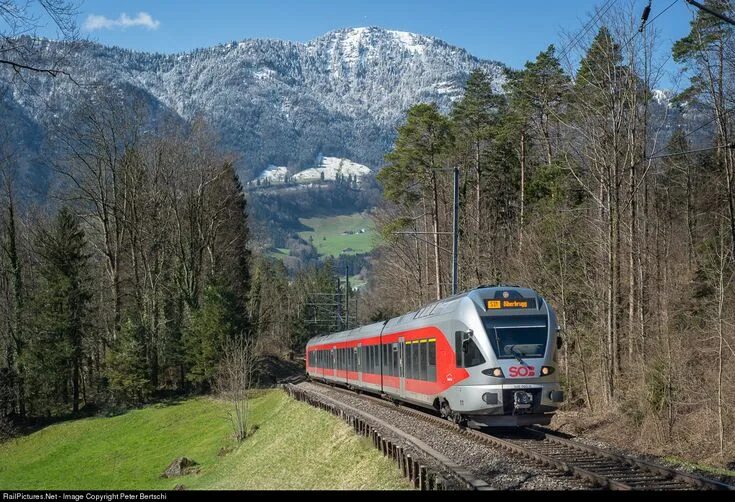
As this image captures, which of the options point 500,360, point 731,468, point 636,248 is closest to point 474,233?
point 636,248

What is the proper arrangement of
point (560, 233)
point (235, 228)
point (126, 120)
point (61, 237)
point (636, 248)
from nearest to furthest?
point (636, 248)
point (560, 233)
point (126, 120)
point (61, 237)
point (235, 228)

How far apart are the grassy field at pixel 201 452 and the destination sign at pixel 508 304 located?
3980 millimetres

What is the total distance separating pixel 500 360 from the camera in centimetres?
1570

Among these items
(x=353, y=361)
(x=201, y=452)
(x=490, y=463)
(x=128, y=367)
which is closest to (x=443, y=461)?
(x=490, y=463)

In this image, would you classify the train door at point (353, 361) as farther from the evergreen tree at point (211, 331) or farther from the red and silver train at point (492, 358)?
the evergreen tree at point (211, 331)

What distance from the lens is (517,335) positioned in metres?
16.0

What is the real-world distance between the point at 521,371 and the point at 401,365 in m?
7.49

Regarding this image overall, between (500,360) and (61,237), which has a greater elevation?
(61,237)

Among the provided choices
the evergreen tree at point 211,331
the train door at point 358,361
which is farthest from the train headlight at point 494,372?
the evergreen tree at point 211,331

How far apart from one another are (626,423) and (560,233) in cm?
1019

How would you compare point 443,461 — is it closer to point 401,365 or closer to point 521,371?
point 521,371

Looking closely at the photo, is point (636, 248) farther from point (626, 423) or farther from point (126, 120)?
point (126, 120)

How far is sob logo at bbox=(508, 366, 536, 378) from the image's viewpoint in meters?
15.6

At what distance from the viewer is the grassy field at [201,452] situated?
15367mm
